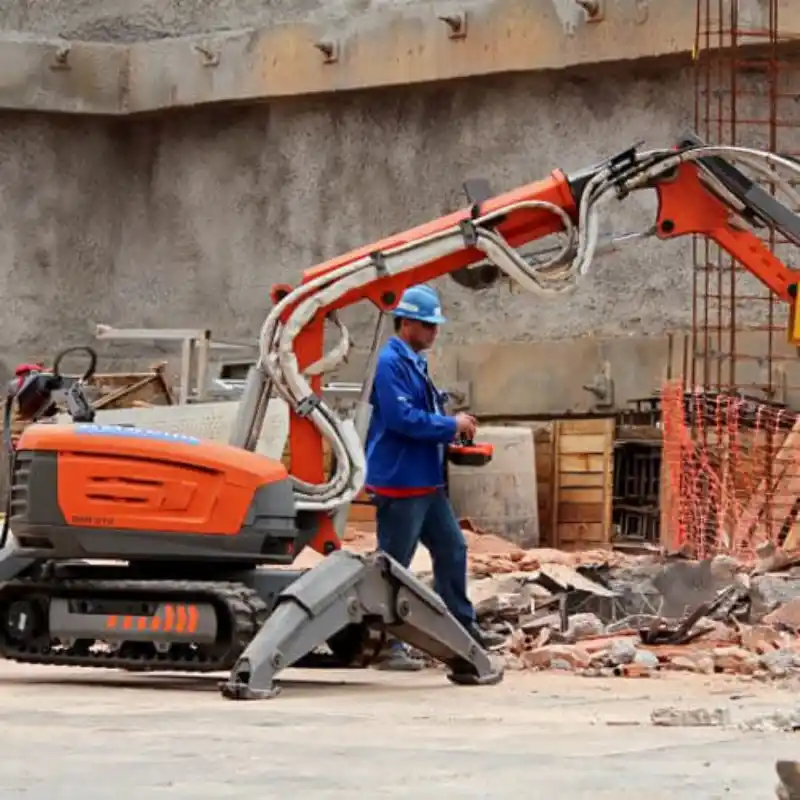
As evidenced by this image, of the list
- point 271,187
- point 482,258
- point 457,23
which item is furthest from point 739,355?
point 482,258

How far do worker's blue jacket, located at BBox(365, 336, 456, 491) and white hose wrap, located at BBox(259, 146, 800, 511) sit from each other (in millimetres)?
262

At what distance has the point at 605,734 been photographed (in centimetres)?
658

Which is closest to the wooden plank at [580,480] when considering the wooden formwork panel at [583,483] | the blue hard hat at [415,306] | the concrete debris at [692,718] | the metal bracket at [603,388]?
the wooden formwork panel at [583,483]

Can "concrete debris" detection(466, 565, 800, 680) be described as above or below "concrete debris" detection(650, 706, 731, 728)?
below

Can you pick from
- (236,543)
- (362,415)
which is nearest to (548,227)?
(362,415)

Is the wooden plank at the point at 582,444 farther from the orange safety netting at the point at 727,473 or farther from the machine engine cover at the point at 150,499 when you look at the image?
the machine engine cover at the point at 150,499

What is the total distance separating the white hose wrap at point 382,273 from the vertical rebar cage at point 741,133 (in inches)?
382

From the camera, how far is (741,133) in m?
20.8

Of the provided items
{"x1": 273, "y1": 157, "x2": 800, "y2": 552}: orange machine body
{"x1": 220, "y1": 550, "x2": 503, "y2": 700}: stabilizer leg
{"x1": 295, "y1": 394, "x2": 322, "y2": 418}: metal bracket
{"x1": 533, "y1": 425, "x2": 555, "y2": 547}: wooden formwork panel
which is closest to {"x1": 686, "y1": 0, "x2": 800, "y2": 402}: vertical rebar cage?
{"x1": 533, "y1": 425, "x2": 555, "y2": 547}: wooden formwork panel

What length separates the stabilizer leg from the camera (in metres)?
8.16

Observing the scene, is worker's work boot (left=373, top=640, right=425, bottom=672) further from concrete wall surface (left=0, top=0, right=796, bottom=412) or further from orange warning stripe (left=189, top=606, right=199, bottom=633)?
concrete wall surface (left=0, top=0, right=796, bottom=412)

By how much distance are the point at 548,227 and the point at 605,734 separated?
3656 mm

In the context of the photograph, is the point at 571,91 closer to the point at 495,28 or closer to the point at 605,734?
the point at 495,28

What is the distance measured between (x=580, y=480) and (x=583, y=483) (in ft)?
0.14
